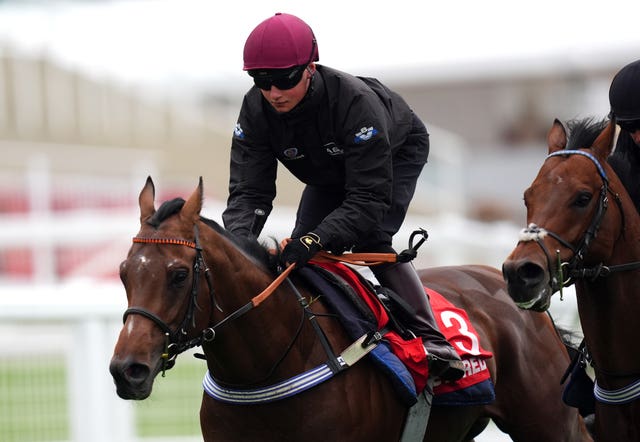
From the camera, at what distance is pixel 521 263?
4.68 m

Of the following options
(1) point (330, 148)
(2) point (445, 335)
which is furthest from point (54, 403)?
(1) point (330, 148)

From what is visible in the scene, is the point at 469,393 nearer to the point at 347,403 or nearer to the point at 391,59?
the point at 347,403

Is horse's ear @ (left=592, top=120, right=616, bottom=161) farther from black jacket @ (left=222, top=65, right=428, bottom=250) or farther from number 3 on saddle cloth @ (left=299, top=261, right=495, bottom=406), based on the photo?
number 3 on saddle cloth @ (left=299, top=261, right=495, bottom=406)

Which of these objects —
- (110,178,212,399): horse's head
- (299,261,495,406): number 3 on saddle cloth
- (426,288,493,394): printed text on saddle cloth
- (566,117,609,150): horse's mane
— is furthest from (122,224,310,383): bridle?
(566,117,609,150): horse's mane

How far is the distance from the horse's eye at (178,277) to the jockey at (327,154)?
0.60 meters

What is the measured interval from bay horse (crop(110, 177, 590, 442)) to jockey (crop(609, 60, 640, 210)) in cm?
129

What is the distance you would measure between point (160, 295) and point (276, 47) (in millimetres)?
1160

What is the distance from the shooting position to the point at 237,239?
5.11 metres

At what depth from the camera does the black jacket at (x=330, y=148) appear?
5.25 m

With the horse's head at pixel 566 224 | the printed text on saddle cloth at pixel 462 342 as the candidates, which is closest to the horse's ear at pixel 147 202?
the horse's head at pixel 566 224

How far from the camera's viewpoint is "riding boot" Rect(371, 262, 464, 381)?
18.1 ft

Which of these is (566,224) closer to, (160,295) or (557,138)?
(557,138)

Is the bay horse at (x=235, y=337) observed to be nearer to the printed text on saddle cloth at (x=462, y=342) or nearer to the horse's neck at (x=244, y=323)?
the horse's neck at (x=244, y=323)

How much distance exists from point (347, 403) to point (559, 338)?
1.71 m
